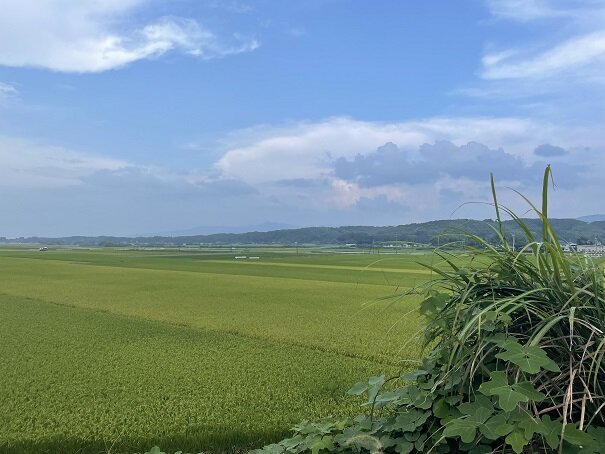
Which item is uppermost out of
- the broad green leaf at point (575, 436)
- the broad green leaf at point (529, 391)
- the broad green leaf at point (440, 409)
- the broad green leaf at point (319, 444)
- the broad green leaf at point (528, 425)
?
the broad green leaf at point (529, 391)

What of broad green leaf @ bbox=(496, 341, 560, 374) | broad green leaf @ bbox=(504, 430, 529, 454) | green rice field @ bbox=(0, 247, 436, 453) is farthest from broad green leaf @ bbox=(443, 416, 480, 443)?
green rice field @ bbox=(0, 247, 436, 453)

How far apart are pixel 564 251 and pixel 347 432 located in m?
1.92

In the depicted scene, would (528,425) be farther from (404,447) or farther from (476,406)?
(404,447)

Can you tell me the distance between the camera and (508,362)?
2.71 meters

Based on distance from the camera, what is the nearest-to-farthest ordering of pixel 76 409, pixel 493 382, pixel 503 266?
pixel 493 382 < pixel 503 266 < pixel 76 409

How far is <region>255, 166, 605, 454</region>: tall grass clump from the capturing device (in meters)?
2.42

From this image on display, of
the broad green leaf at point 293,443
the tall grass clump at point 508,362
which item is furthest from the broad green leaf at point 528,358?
the broad green leaf at point 293,443

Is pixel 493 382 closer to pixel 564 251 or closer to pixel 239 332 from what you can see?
pixel 564 251

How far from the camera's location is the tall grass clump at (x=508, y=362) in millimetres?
2422

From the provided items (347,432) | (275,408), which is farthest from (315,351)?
(347,432)

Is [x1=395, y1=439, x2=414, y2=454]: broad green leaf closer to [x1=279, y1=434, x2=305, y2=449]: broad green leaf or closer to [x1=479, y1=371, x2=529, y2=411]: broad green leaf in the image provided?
[x1=479, y1=371, x2=529, y2=411]: broad green leaf

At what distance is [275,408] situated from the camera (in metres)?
5.84

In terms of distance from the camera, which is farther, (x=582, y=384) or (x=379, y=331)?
(x=379, y=331)

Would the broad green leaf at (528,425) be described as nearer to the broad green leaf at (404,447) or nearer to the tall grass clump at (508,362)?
the tall grass clump at (508,362)
